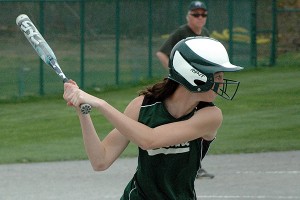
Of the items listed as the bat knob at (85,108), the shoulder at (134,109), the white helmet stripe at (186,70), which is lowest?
the shoulder at (134,109)

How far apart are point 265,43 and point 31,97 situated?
7.98m

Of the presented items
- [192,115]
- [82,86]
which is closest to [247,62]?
[82,86]

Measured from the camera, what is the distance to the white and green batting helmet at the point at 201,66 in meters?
5.14

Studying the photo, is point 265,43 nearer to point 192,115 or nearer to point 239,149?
point 239,149

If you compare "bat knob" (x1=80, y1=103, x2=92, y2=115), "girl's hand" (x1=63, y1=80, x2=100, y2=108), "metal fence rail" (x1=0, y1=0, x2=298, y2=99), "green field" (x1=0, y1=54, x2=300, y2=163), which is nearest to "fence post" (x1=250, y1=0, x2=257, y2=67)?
"metal fence rail" (x1=0, y1=0, x2=298, y2=99)

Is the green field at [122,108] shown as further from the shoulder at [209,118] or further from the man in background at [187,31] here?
the shoulder at [209,118]

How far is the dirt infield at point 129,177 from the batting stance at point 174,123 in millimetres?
6302

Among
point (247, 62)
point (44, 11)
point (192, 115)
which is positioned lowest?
point (247, 62)

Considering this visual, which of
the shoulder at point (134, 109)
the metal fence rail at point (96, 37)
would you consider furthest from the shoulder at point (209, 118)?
the metal fence rail at point (96, 37)

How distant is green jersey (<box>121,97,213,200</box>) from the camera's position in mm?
5289

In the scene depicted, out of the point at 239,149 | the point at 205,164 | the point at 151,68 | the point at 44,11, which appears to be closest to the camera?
the point at 205,164

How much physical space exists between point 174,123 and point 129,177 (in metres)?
7.88

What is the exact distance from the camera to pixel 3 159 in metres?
14.6

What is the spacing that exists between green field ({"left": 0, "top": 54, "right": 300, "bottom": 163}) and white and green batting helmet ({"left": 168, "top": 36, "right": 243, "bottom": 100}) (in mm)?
9401
